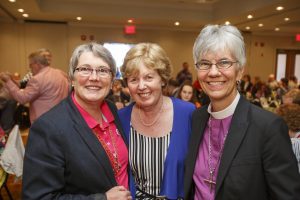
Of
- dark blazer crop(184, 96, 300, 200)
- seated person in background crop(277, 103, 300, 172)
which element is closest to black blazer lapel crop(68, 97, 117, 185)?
dark blazer crop(184, 96, 300, 200)

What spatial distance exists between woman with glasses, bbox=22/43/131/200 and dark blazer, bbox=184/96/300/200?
0.50 meters

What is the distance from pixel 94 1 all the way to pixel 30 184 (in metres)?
8.74

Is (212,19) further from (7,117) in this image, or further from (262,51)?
(7,117)

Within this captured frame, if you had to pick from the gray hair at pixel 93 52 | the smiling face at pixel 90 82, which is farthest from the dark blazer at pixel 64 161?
the gray hair at pixel 93 52

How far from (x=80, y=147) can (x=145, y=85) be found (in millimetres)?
520

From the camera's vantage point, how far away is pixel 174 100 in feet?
6.07

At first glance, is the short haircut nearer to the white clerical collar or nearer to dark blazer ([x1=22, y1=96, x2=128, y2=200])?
the white clerical collar

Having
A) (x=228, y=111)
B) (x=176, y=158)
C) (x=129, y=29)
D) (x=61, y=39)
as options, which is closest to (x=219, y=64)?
(x=228, y=111)

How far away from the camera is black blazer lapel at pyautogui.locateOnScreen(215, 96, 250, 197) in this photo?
1273mm

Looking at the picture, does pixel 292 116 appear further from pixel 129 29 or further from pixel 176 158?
pixel 129 29

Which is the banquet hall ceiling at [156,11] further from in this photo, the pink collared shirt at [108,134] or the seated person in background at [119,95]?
the pink collared shirt at [108,134]

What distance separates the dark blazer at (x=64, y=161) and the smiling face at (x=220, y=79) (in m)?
0.57

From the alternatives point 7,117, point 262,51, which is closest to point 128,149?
point 7,117

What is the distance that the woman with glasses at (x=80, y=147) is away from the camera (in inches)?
49.4
